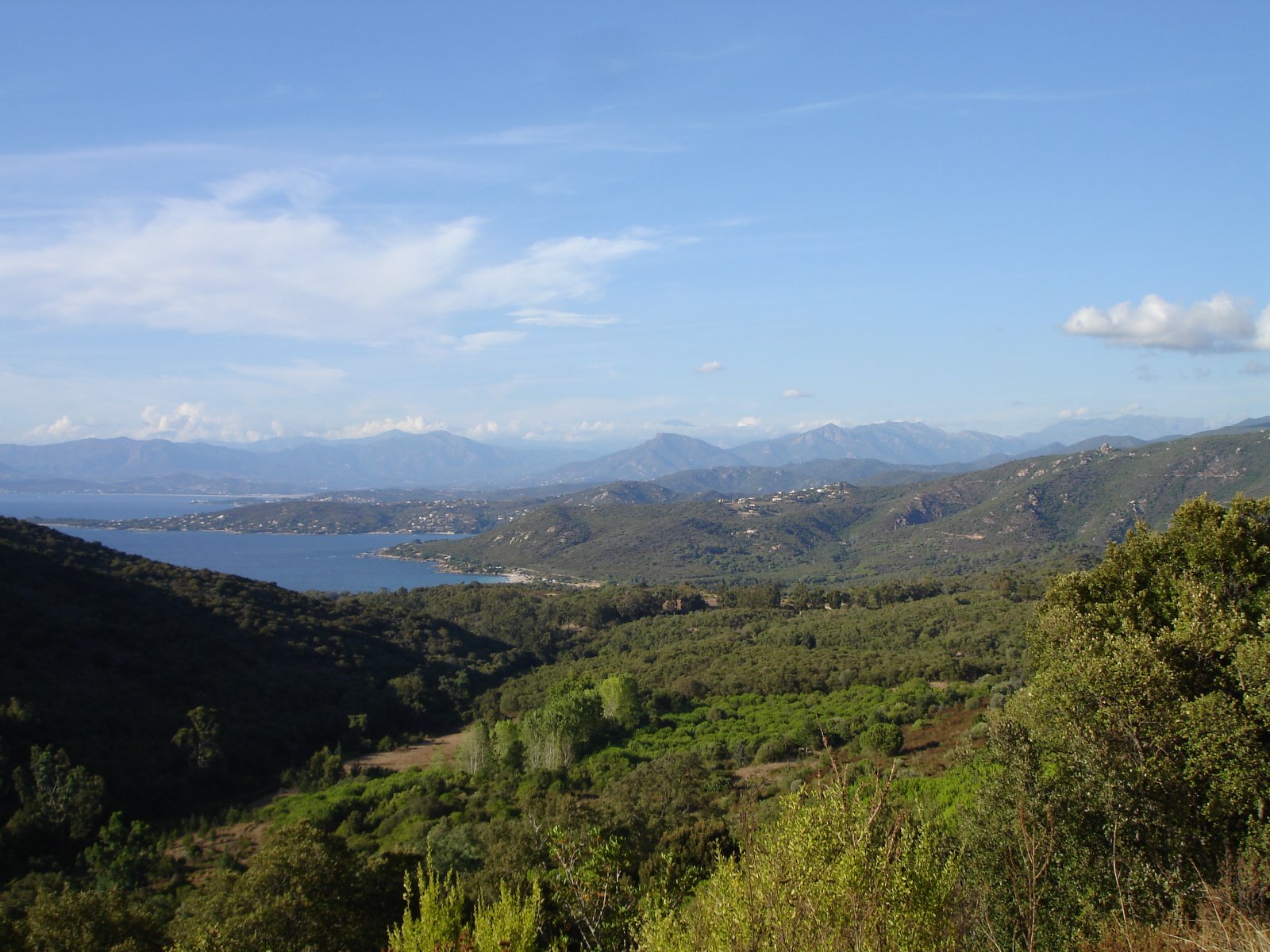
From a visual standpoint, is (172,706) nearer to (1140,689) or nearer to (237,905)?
(237,905)

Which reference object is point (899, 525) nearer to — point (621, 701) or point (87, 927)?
point (621, 701)

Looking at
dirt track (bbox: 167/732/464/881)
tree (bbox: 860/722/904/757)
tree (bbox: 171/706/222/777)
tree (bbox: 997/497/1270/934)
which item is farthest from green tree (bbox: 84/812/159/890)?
tree (bbox: 860/722/904/757)

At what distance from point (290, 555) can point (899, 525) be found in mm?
118595

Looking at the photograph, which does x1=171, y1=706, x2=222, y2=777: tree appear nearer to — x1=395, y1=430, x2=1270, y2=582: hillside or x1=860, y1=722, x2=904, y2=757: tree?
x1=860, y1=722, x2=904, y2=757: tree

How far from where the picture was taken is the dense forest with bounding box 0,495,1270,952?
278 inches

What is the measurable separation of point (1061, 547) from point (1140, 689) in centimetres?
10760

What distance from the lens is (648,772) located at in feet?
79.3

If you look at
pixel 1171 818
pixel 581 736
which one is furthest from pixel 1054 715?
pixel 581 736

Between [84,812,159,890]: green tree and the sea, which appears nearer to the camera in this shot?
[84,812,159,890]: green tree

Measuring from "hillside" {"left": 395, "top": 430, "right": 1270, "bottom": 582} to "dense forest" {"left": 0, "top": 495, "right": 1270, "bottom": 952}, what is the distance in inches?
2723

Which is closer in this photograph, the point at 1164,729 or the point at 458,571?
the point at 1164,729

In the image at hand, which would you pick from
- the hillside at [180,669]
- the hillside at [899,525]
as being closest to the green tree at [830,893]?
the hillside at [180,669]

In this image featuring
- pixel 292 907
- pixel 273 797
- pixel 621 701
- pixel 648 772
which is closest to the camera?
pixel 292 907

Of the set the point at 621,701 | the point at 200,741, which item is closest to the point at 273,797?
the point at 200,741
